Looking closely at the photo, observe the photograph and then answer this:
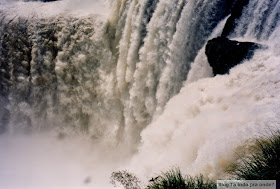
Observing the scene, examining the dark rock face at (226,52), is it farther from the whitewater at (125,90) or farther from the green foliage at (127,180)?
the green foliage at (127,180)

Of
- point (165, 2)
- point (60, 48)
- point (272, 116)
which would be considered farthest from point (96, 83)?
point (272, 116)

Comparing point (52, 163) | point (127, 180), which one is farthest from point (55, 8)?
point (127, 180)

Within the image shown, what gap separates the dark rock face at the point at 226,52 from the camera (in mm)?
8258

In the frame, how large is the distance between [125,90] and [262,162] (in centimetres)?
966

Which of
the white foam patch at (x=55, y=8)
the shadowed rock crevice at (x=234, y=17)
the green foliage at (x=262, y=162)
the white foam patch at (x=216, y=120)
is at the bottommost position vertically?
the green foliage at (x=262, y=162)

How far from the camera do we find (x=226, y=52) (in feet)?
29.0

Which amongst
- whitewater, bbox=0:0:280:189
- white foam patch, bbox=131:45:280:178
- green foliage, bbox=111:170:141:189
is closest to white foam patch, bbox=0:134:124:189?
whitewater, bbox=0:0:280:189

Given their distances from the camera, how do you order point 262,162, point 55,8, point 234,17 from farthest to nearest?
point 55,8 → point 234,17 → point 262,162

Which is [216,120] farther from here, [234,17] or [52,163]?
[52,163]

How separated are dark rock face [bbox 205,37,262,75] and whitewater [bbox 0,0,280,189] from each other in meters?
0.21

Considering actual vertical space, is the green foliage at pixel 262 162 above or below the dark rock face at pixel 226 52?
below

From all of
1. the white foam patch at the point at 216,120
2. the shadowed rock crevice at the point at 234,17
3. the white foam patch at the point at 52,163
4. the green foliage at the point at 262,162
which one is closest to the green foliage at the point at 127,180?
the white foam patch at the point at 216,120

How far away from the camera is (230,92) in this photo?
7.53m

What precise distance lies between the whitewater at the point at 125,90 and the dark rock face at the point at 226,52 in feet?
0.70
